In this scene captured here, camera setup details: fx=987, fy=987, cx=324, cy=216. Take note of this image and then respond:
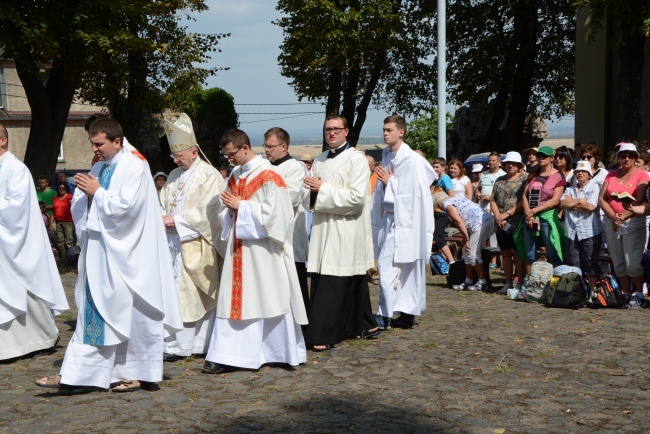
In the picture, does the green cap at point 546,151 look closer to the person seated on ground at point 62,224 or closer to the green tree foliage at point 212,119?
the person seated on ground at point 62,224

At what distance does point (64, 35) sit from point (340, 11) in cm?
1547

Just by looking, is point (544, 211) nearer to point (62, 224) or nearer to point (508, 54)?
point (62, 224)

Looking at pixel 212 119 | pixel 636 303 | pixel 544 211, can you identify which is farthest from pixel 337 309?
pixel 212 119

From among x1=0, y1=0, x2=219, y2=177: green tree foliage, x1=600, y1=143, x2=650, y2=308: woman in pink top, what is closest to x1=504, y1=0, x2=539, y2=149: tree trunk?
x1=0, y1=0, x2=219, y2=177: green tree foliage

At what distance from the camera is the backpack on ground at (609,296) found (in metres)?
11.5

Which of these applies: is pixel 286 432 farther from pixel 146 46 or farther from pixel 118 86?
pixel 118 86

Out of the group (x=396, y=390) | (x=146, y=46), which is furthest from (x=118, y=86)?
(x=396, y=390)

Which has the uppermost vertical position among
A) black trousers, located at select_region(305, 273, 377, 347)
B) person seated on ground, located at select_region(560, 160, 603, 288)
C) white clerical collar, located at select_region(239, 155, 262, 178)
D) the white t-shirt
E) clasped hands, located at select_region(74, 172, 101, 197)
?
white clerical collar, located at select_region(239, 155, 262, 178)

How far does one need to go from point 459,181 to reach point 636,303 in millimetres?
5166

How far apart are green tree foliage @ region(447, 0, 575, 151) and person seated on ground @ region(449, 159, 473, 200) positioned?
52.0ft

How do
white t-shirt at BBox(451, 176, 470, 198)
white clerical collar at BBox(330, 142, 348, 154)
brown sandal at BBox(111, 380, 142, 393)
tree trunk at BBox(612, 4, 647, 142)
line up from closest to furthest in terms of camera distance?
brown sandal at BBox(111, 380, 142, 393) → white clerical collar at BBox(330, 142, 348, 154) → white t-shirt at BBox(451, 176, 470, 198) → tree trunk at BBox(612, 4, 647, 142)

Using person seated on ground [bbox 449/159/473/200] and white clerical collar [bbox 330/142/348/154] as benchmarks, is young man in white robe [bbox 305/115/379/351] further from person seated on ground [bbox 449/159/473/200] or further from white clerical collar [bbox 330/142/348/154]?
person seated on ground [bbox 449/159/473/200]

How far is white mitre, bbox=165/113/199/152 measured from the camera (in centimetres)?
883

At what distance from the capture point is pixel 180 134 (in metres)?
8.85
